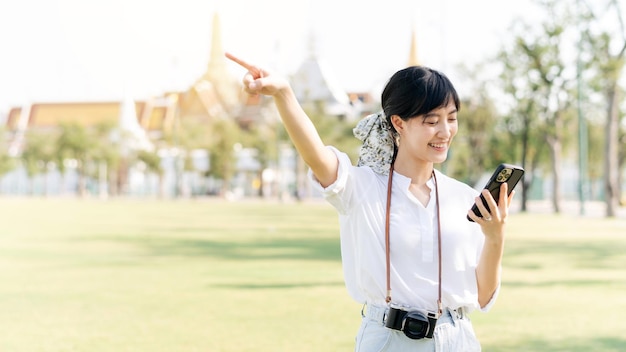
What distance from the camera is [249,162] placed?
2781 inches

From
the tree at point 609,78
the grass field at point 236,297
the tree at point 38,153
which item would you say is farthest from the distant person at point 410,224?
the tree at point 38,153

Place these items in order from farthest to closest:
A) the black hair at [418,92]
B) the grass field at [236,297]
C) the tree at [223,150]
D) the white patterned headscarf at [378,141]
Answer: the tree at [223,150]
the grass field at [236,297]
the white patterned headscarf at [378,141]
the black hair at [418,92]

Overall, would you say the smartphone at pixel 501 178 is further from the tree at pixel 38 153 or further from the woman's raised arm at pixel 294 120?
the tree at pixel 38 153

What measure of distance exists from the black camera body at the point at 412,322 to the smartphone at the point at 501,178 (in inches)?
14.0

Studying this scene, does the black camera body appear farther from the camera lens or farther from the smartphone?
the smartphone

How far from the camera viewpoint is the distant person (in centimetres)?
288

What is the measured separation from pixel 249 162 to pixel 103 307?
61.6 metres

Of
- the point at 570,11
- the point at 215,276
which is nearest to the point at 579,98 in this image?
the point at 570,11

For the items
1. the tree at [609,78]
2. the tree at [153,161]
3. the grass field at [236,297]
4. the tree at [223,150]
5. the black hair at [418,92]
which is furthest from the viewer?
the tree at [153,161]

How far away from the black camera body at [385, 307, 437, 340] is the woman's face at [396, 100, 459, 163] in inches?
19.2

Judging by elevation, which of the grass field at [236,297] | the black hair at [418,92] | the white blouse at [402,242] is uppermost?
the black hair at [418,92]

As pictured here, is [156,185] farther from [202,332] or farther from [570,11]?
[202,332]

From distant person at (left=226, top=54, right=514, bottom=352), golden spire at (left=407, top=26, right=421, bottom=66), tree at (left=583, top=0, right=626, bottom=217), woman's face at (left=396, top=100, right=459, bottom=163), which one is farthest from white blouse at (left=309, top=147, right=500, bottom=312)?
golden spire at (left=407, top=26, right=421, bottom=66)

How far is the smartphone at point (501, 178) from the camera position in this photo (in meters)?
2.76
